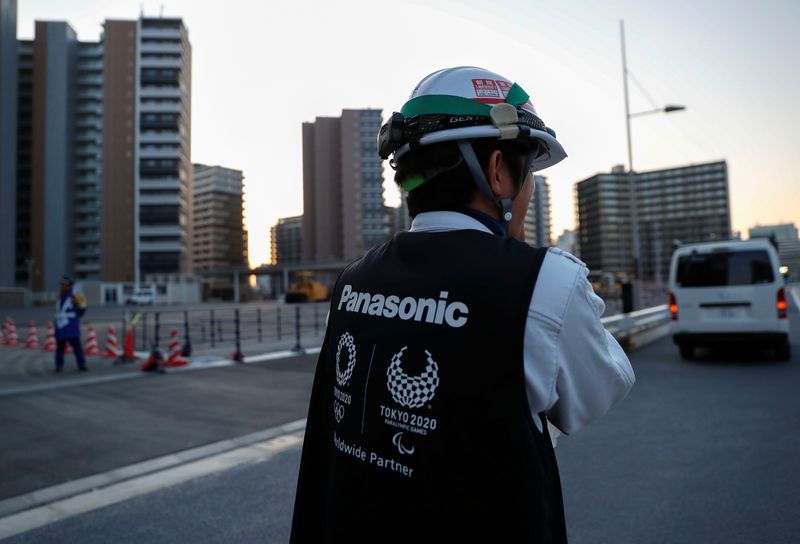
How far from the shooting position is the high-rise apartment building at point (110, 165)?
7700 centimetres

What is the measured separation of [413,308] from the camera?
3.63ft

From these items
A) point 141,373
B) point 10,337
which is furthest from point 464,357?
point 10,337

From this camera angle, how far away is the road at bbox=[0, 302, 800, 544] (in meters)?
3.22

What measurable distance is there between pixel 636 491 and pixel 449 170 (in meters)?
3.50

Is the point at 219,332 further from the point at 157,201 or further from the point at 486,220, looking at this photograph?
the point at 157,201

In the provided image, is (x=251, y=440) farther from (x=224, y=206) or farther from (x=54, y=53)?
(x=224, y=206)

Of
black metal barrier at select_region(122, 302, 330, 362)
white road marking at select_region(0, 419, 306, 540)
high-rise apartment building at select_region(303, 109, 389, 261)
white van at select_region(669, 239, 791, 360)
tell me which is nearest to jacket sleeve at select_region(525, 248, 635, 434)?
white road marking at select_region(0, 419, 306, 540)

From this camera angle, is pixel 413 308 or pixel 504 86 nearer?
pixel 413 308

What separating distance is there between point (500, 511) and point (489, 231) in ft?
1.88

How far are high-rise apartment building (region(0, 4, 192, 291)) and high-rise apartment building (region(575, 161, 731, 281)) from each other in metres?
98.5

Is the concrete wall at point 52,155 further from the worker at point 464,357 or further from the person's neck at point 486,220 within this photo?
the person's neck at point 486,220

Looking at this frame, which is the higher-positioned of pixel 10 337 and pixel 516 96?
pixel 516 96

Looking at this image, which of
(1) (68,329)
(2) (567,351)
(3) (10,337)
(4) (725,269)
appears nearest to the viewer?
(2) (567,351)

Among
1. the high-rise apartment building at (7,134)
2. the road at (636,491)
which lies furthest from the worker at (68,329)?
the high-rise apartment building at (7,134)
